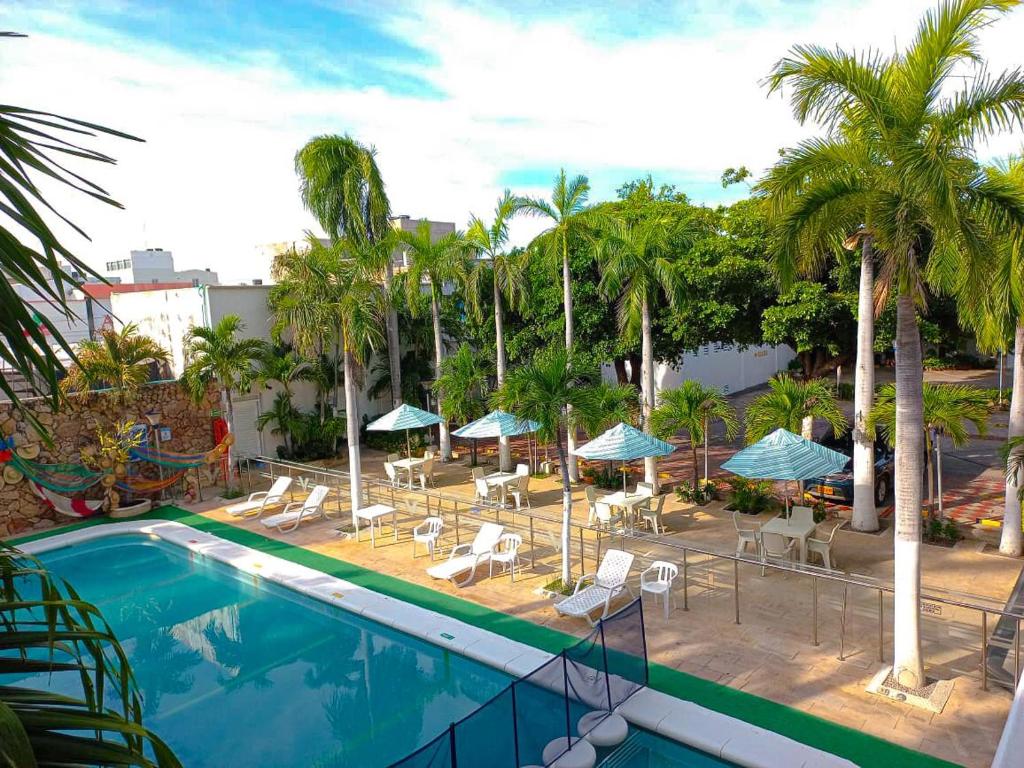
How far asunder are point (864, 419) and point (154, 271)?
66.2 metres

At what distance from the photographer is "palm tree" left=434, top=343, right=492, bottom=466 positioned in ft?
72.6

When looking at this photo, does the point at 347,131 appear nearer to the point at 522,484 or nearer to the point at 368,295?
the point at 368,295

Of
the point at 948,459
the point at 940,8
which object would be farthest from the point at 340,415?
the point at 940,8

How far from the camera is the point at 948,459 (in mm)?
21484

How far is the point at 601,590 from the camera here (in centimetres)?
1174

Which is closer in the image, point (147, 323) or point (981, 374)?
point (147, 323)

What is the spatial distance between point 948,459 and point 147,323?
26.2 meters

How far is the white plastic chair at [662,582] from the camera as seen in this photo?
38.3ft

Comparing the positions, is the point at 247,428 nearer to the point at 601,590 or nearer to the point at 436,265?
the point at 436,265

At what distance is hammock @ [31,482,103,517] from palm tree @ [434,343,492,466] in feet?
31.9

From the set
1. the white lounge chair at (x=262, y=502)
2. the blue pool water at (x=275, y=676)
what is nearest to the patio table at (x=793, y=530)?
the blue pool water at (x=275, y=676)

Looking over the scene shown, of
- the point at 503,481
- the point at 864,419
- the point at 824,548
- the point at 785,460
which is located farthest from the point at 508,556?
the point at 864,419

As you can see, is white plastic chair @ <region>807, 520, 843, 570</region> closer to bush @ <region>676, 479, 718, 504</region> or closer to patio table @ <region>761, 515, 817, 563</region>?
patio table @ <region>761, 515, 817, 563</region>

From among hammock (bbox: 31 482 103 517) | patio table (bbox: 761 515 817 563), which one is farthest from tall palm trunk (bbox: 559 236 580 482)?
hammock (bbox: 31 482 103 517)
